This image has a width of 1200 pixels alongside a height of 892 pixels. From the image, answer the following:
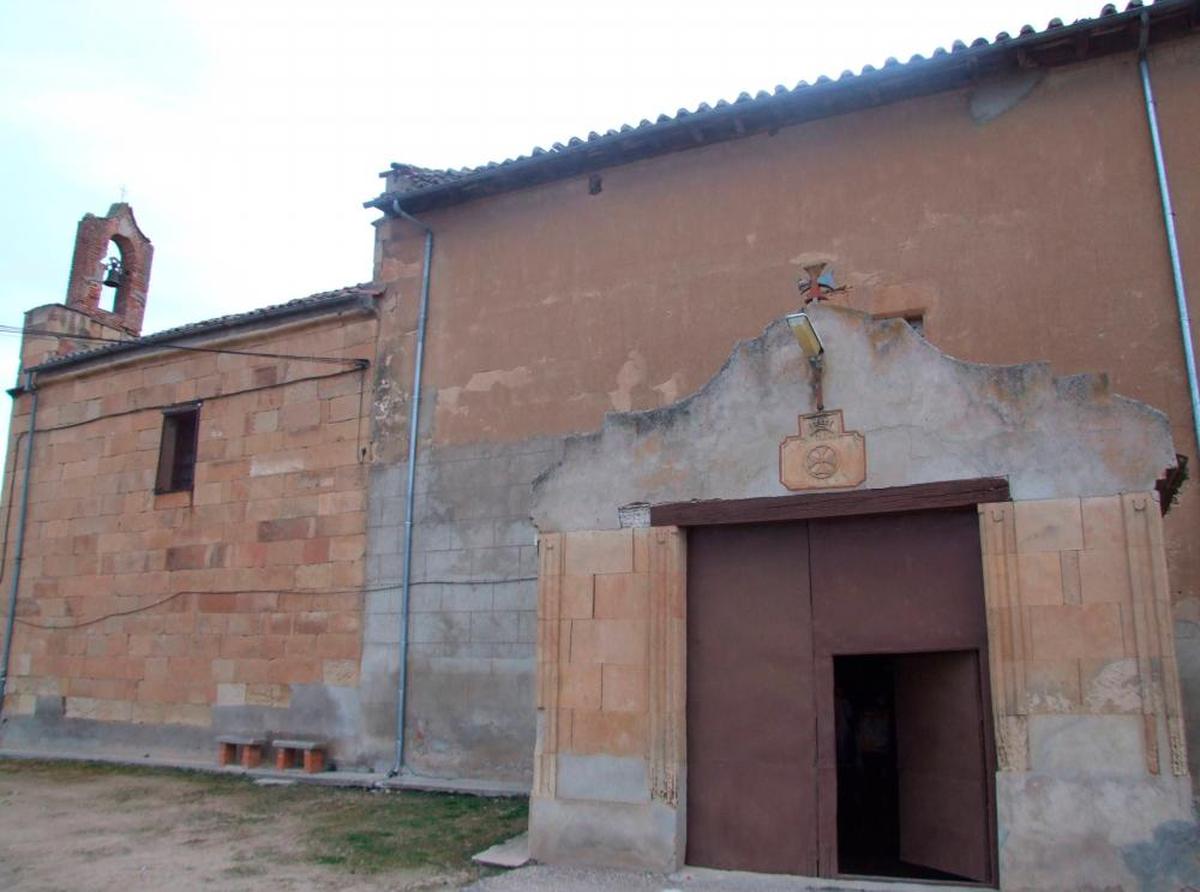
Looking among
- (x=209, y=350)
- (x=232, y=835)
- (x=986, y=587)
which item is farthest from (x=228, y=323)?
(x=986, y=587)

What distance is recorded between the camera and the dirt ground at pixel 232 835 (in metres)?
7.27

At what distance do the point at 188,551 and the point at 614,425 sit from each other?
896cm

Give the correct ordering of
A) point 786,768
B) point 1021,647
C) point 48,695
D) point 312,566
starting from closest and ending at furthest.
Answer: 1. point 1021,647
2. point 786,768
3. point 312,566
4. point 48,695

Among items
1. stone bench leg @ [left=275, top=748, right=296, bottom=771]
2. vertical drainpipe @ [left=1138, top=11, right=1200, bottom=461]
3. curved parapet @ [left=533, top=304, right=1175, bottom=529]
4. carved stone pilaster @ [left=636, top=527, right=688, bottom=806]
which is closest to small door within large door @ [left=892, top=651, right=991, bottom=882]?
curved parapet @ [left=533, top=304, right=1175, bottom=529]

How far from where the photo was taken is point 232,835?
884cm

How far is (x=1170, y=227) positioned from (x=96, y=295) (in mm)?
16669

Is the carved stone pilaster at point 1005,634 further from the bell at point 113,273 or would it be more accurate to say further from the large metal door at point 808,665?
the bell at point 113,273

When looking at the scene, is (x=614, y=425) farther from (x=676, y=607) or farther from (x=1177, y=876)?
(x=1177, y=876)

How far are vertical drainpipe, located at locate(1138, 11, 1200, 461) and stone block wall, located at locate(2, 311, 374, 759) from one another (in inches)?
362

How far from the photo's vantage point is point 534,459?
38.6 feet

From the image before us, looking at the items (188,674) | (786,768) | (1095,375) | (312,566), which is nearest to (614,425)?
(786,768)

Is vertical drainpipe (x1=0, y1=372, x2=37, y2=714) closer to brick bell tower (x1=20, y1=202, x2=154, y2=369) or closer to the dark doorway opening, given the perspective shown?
brick bell tower (x1=20, y1=202, x2=154, y2=369)

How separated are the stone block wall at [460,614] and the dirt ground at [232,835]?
831mm

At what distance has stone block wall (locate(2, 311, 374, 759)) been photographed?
41.8 ft
